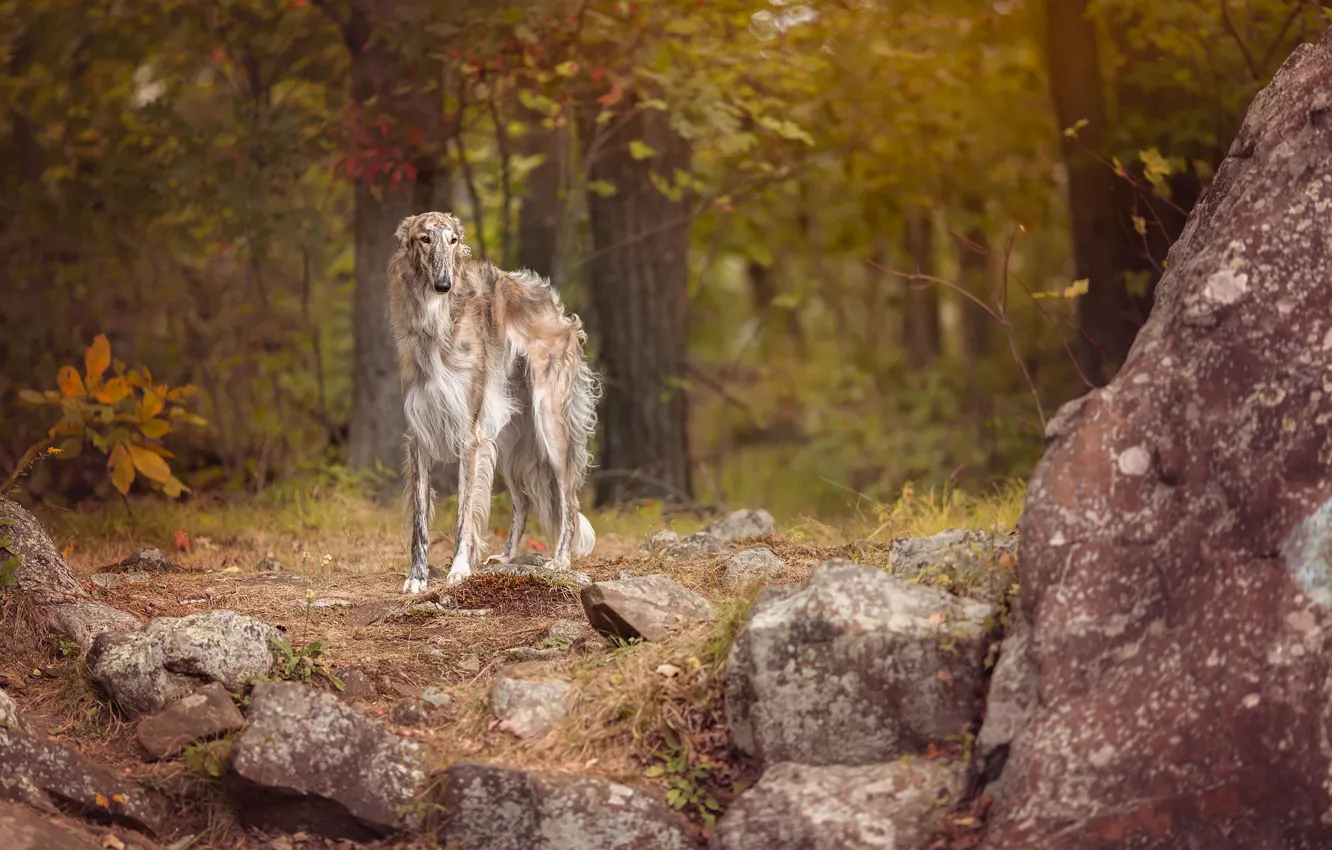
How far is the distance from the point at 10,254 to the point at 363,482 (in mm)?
3340

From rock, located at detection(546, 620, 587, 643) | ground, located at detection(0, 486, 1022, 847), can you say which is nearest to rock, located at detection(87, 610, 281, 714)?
ground, located at detection(0, 486, 1022, 847)

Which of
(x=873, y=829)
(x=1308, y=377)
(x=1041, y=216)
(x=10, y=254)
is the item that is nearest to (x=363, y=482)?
(x=10, y=254)

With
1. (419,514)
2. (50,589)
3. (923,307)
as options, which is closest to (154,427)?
(419,514)

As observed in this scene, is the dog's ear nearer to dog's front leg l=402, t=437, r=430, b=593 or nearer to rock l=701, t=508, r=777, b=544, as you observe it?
dog's front leg l=402, t=437, r=430, b=593

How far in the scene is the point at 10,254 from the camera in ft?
35.4

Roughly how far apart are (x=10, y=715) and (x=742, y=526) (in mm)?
4333

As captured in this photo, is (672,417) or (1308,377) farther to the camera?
(672,417)

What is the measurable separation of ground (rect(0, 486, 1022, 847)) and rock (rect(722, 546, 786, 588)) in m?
0.09

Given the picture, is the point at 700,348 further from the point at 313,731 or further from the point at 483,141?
the point at 313,731

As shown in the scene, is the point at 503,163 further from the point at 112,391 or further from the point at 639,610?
the point at 639,610

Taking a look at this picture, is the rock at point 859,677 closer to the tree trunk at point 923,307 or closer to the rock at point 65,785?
the rock at point 65,785

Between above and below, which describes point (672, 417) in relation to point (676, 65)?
below

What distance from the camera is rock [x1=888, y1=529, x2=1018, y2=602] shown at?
5125 mm

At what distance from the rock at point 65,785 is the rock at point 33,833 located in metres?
0.14
